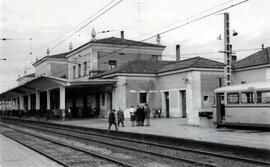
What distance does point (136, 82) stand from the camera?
3769 cm

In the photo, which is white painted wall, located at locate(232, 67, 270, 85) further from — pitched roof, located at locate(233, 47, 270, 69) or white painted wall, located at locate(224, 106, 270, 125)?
white painted wall, located at locate(224, 106, 270, 125)

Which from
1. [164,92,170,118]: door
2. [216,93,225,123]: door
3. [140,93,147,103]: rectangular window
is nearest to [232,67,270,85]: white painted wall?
[164,92,170,118]: door

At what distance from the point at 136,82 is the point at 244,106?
61.6ft

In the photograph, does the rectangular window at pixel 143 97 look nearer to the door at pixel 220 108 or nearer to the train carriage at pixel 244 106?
the train carriage at pixel 244 106

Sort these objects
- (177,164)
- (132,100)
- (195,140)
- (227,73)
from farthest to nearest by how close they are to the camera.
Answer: (132,100) < (227,73) < (195,140) < (177,164)

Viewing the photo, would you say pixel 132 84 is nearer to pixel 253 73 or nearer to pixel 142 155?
pixel 253 73

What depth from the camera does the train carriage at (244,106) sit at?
61.4ft

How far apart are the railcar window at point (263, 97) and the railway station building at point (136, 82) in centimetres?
448

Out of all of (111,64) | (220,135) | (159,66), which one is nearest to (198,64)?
(159,66)

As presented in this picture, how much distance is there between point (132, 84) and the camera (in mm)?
37375

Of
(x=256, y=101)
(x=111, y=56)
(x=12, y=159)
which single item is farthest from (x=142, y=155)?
(x=111, y=56)

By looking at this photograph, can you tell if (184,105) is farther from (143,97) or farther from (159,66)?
(159,66)

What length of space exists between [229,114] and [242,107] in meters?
1.05

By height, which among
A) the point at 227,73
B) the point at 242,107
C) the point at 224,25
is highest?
the point at 224,25
